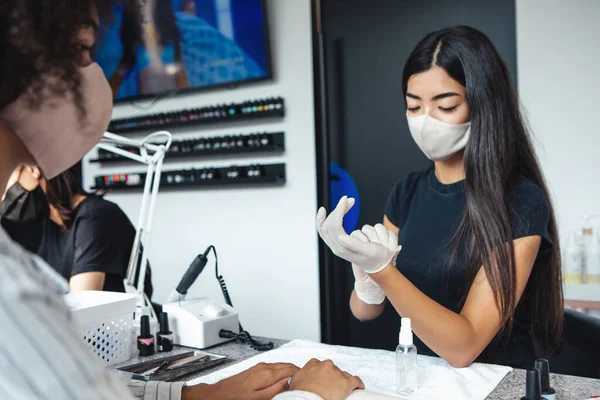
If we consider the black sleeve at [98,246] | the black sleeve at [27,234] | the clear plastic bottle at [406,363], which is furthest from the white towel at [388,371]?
the black sleeve at [27,234]

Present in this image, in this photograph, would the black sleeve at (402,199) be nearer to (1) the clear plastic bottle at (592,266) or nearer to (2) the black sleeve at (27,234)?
(1) the clear plastic bottle at (592,266)

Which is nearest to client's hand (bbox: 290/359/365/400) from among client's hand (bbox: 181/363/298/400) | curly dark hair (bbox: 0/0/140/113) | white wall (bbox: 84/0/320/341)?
client's hand (bbox: 181/363/298/400)

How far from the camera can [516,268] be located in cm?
121

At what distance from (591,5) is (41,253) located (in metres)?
2.30

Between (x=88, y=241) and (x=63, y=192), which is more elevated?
(x=63, y=192)

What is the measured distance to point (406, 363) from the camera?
1.01m

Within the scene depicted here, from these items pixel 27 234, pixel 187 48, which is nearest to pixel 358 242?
pixel 27 234

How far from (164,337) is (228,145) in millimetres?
1672

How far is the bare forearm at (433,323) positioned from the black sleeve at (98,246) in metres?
1.07

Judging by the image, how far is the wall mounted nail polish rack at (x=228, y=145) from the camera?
2797mm

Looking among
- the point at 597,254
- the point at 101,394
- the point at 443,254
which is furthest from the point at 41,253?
the point at 597,254

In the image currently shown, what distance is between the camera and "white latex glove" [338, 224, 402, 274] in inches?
41.8

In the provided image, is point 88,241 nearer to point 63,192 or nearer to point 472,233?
point 63,192

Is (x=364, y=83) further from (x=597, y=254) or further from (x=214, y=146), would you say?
(x=597, y=254)
